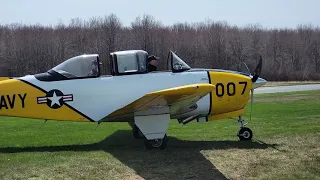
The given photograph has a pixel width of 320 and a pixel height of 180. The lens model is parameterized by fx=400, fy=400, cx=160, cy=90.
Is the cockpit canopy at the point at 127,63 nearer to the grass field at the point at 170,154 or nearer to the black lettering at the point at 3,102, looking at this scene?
the grass field at the point at 170,154

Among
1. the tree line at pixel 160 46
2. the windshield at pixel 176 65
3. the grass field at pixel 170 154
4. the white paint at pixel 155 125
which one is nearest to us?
the grass field at pixel 170 154

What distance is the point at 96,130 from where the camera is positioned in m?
12.4

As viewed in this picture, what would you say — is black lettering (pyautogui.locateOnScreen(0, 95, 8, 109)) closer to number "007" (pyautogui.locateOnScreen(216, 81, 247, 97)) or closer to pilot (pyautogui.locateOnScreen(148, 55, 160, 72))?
pilot (pyautogui.locateOnScreen(148, 55, 160, 72))

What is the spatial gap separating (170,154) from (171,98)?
4.13 ft

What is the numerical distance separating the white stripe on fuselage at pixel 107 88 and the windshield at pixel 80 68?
14 cm

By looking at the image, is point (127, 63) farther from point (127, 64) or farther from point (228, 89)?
point (228, 89)

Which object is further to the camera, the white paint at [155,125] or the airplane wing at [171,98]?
the white paint at [155,125]

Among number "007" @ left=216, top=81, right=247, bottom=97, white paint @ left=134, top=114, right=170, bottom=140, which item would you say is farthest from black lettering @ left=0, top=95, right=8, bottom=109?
number "007" @ left=216, top=81, right=247, bottom=97

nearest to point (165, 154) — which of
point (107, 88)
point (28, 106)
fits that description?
point (107, 88)

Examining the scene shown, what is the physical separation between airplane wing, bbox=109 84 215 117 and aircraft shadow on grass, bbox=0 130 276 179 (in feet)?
3.00

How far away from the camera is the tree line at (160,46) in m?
55.9

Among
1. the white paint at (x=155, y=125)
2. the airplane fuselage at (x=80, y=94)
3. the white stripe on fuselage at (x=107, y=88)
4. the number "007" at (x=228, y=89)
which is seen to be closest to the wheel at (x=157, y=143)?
the white paint at (x=155, y=125)

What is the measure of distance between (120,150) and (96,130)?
3.54 metres

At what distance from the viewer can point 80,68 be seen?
9297 mm
